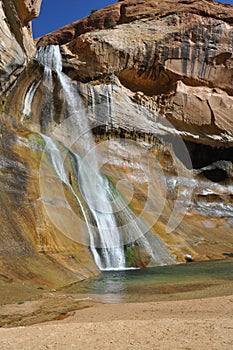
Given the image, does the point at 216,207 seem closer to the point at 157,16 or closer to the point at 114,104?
the point at 114,104

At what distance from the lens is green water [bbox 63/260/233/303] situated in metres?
9.71

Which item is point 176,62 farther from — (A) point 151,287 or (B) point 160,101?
(A) point 151,287

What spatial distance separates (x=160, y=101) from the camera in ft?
111

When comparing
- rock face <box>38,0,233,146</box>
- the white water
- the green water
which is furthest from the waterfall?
rock face <box>38,0,233,146</box>

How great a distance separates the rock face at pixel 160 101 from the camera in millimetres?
23939

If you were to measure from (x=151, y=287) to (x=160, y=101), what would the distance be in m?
24.4

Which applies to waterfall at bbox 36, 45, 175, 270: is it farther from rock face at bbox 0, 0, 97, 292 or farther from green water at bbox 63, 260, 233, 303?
green water at bbox 63, 260, 233, 303

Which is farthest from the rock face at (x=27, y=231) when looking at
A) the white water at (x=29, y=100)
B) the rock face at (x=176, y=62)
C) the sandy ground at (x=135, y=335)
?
the rock face at (x=176, y=62)

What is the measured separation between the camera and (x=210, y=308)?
7.23m

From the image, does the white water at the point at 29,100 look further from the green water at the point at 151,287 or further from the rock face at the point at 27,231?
the green water at the point at 151,287

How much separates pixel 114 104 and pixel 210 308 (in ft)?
83.5

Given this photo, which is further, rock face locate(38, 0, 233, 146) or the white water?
rock face locate(38, 0, 233, 146)

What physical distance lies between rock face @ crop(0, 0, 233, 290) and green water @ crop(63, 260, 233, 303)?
776 centimetres

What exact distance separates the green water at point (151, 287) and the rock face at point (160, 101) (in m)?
7.76
